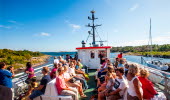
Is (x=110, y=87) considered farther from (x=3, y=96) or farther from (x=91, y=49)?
(x=91, y=49)

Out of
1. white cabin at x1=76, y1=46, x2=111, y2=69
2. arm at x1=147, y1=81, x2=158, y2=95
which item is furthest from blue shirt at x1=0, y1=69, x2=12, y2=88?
white cabin at x1=76, y1=46, x2=111, y2=69

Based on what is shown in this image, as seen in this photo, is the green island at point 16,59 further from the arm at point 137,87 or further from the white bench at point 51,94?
the arm at point 137,87

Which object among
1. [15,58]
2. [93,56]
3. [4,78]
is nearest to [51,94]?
[4,78]

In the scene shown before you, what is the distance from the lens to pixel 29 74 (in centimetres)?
389

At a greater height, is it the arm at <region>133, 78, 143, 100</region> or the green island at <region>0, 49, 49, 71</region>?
the arm at <region>133, 78, 143, 100</region>

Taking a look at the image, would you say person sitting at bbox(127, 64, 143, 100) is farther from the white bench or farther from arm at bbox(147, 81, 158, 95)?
the white bench

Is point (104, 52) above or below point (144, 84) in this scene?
above

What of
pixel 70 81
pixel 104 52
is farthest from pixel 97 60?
pixel 70 81

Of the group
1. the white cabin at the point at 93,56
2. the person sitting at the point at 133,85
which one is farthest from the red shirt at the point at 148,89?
the white cabin at the point at 93,56

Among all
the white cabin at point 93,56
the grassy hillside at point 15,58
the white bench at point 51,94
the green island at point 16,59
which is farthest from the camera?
the grassy hillside at point 15,58

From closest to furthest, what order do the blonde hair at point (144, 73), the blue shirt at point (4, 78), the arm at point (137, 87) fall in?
the arm at point (137, 87), the blonde hair at point (144, 73), the blue shirt at point (4, 78)

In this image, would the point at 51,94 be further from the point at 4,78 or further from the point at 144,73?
the point at 144,73

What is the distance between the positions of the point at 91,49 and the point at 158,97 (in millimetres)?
5858

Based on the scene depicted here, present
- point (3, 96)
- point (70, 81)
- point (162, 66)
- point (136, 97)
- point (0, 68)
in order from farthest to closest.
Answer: point (162, 66)
point (70, 81)
point (0, 68)
point (3, 96)
point (136, 97)
